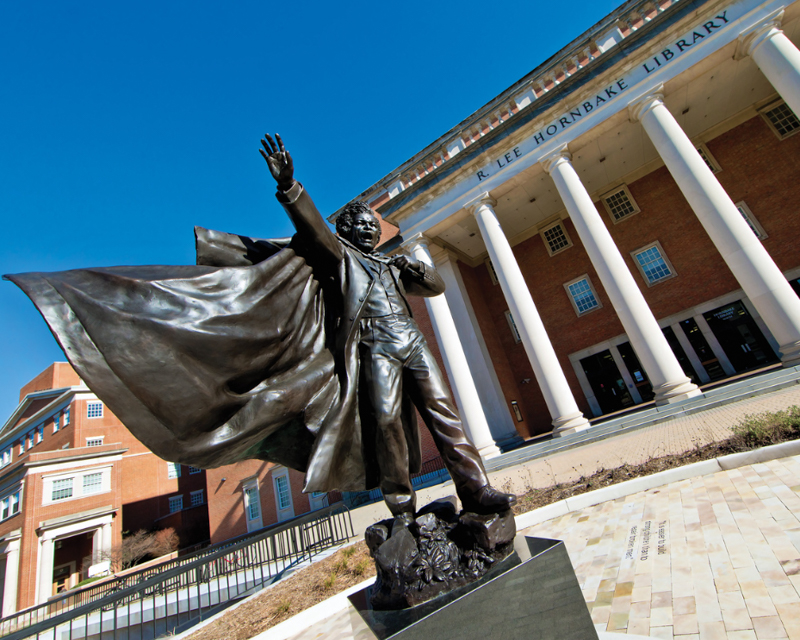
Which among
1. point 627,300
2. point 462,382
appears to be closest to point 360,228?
point 627,300

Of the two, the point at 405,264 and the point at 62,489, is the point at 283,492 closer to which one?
the point at 62,489

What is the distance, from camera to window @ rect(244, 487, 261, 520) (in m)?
27.1

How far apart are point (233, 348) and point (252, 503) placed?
96.7 feet

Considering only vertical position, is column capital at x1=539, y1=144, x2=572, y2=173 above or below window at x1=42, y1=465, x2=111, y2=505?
above

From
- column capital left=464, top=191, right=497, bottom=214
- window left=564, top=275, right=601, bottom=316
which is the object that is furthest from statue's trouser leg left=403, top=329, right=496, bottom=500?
window left=564, top=275, right=601, bottom=316

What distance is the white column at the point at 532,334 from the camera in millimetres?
13664

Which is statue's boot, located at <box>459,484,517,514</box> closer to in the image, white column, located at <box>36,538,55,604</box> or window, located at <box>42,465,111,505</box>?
white column, located at <box>36,538,55,604</box>

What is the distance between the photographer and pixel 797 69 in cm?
1147

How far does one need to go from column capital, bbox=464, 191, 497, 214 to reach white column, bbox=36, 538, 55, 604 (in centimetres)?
3470

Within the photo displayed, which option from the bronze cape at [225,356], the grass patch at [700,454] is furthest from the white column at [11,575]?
the bronze cape at [225,356]

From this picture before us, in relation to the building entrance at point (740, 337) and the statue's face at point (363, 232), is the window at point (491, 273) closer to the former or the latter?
the building entrance at point (740, 337)

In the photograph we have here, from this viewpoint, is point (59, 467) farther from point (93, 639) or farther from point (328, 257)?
point (328, 257)

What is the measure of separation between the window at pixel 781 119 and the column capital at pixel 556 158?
10273mm

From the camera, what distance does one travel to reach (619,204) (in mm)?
20391
